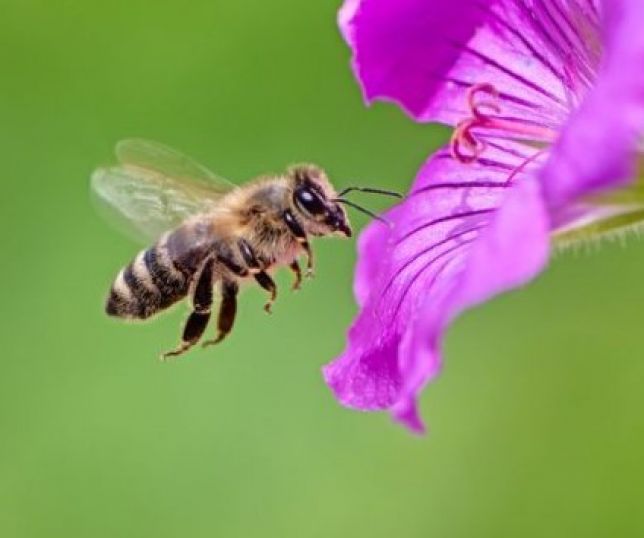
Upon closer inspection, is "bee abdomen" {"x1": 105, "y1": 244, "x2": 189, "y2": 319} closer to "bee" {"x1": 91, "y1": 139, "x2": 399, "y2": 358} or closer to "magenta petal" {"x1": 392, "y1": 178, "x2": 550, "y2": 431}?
"bee" {"x1": 91, "y1": 139, "x2": 399, "y2": 358}

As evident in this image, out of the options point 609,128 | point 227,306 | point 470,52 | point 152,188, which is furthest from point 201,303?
point 609,128

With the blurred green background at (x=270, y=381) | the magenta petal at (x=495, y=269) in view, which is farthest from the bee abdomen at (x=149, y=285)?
the blurred green background at (x=270, y=381)

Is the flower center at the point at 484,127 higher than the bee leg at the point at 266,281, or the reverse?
the flower center at the point at 484,127

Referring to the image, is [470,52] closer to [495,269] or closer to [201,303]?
[201,303]

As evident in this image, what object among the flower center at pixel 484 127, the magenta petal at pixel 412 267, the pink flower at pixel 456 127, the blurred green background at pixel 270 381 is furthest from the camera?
the blurred green background at pixel 270 381

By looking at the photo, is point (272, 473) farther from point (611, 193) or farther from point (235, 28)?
point (611, 193)

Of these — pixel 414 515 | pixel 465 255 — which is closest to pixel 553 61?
pixel 465 255

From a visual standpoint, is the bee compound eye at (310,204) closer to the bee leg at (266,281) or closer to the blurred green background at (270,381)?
the bee leg at (266,281)
